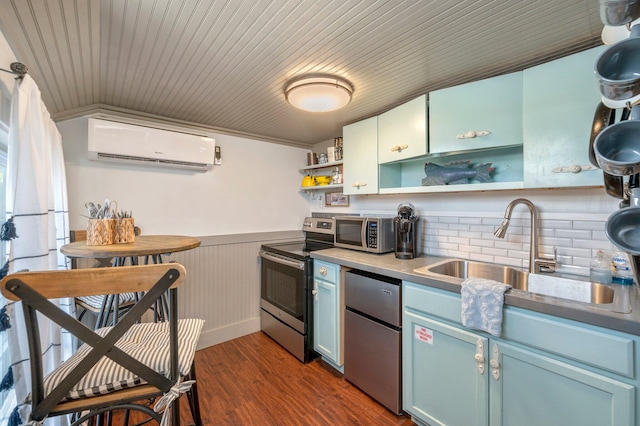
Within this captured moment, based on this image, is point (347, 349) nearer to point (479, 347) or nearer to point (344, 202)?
point (479, 347)

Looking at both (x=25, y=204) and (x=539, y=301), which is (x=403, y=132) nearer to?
(x=539, y=301)

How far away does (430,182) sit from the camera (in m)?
1.96

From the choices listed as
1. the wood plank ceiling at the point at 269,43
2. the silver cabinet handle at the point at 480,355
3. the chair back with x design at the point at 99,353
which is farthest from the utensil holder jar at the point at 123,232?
the silver cabinet handle at the point at 480,355

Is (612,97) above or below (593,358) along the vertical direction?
above

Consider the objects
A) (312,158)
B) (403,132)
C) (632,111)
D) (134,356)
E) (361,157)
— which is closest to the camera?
(632,111)

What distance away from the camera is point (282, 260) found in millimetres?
2506

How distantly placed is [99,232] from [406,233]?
183 cm

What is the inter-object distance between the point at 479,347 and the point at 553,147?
1.05 metres

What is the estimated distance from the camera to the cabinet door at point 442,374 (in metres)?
1.32

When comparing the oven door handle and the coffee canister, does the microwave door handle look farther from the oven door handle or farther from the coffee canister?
the coffee canister

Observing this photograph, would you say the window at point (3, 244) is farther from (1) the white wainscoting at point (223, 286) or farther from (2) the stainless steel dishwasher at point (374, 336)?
(2) the stainless steel dishwasher at point (374, 336)

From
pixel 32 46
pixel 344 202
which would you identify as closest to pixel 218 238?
pixel 344 202

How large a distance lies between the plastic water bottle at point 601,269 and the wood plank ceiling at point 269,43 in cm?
107

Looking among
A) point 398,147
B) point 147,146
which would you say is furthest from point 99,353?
point 398,147
